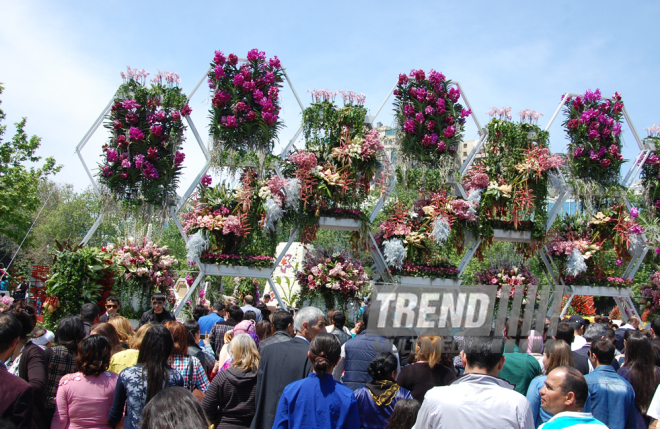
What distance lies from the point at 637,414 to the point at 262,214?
24.2 feet

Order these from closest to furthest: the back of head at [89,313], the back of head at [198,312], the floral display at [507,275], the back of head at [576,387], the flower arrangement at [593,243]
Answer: the back of head at [576,387] → the back of head at [89,313] → the back of head at [198,312] → the floral display at [507,275] → the flower arrangement at [593,243]

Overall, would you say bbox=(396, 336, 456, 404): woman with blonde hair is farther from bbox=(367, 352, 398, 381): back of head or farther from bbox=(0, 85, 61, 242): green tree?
bbox=(0, 85, 61, 242): green tree

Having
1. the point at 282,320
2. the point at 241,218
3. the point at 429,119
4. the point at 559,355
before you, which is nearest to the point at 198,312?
the point at 241,218

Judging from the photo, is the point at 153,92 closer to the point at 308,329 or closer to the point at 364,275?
the point at 364,275

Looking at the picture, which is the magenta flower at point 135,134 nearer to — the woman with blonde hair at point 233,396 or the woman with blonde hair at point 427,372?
the woman with blonde hair at point 233,396

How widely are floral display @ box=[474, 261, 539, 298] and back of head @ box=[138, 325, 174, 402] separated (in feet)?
31.7

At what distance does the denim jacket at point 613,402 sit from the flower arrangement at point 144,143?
27.6 feet

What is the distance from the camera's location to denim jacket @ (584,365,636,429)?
3.62 metres

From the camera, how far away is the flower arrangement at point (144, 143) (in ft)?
32.8

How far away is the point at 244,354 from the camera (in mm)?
3773

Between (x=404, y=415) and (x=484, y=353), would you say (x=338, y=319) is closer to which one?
(x=404, y=415)

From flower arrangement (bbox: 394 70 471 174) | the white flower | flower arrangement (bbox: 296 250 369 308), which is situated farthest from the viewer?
flower arrangement (bbox: 394 70 471 174)

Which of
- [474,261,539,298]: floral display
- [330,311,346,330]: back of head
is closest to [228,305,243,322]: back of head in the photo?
[330,311,346,330]: back of head

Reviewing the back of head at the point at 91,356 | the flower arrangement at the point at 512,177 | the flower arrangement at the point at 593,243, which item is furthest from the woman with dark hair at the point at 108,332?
the flower arrangement at the point at 593,243
